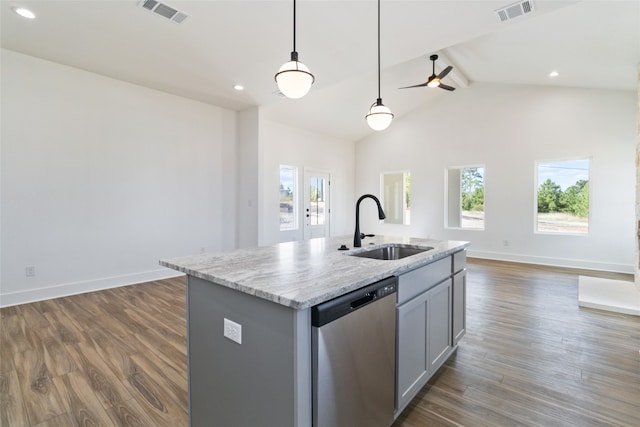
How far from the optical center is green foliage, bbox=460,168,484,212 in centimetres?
681

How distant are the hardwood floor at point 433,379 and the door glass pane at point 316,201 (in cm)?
431

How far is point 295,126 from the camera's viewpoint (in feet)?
23.0

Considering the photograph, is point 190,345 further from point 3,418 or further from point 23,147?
point 23,147

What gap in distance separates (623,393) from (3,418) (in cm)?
383

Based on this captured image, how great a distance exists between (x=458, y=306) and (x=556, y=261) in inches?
191

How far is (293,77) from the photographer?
2.19 meters

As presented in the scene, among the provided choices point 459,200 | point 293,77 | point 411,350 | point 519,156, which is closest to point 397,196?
point 459,200

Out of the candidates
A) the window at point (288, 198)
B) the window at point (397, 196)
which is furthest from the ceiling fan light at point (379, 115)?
the window at point (397, 196)

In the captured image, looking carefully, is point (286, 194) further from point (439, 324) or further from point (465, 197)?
point (439, 324)

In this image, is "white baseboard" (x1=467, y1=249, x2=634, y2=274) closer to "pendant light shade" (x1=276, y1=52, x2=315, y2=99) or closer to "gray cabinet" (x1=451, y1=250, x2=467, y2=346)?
"gray cabinet" (x1=451, y1=250, x2=467, y2=346)

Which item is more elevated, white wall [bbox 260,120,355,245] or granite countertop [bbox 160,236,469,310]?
white wall [bbox 260,120,355,245]

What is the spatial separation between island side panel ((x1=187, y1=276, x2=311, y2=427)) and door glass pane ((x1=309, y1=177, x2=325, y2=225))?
19.7 feet

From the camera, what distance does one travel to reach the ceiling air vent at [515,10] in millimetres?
2754

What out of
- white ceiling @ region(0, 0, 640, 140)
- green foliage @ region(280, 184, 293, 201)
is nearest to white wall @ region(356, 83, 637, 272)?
white ceiling @ region(0, 0, 640, 140)
